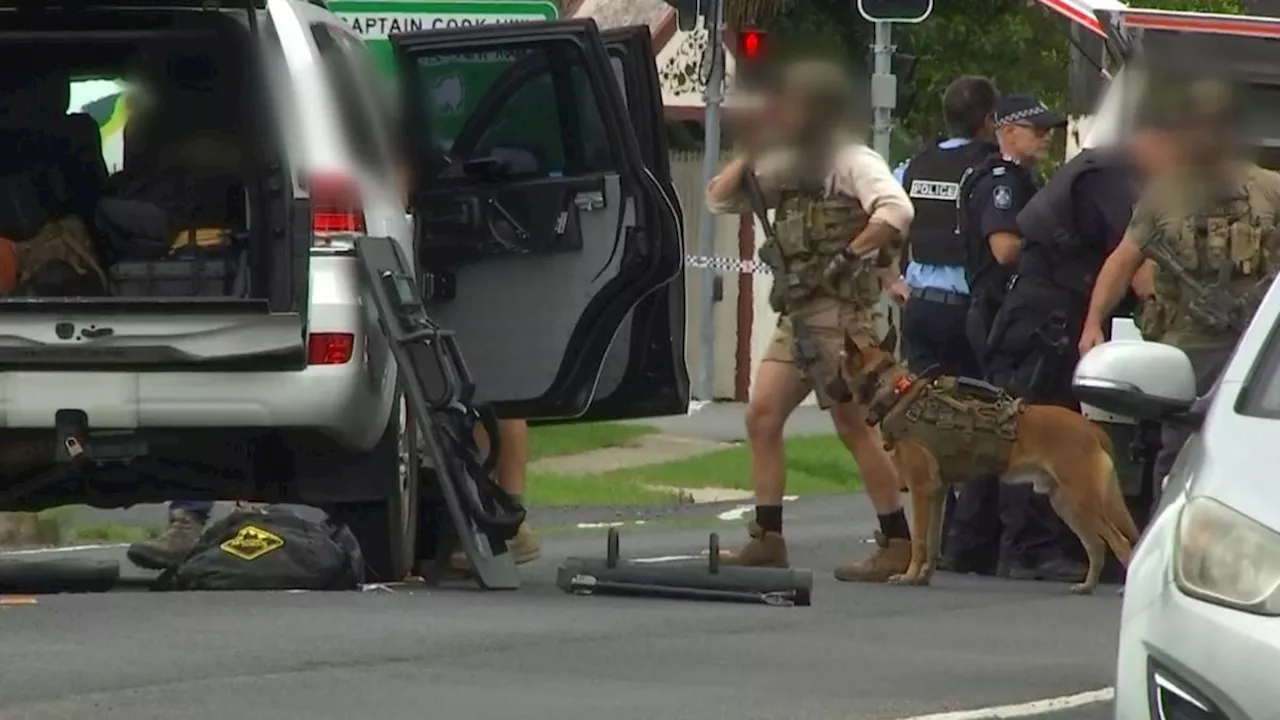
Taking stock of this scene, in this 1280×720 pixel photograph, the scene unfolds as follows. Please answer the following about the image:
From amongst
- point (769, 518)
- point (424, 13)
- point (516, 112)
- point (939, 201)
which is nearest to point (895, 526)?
point (769, 518)

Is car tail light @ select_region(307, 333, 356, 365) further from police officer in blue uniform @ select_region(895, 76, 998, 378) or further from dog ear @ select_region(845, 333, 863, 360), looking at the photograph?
police officer in blue uniform @ select_region(895, 76, 998, 378)

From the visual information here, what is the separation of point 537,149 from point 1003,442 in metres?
1.84

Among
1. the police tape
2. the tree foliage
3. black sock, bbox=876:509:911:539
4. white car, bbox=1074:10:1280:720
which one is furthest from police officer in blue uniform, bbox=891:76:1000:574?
the tree foliage

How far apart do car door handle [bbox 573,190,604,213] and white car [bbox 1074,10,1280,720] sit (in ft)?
14.1

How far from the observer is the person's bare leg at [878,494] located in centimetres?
1054

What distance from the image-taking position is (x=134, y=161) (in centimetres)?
949

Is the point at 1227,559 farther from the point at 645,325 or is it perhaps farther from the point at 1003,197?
the point at 1003,197

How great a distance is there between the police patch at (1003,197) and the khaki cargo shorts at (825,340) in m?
0.71

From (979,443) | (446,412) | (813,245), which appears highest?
(813,245)

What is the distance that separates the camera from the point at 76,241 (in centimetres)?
937

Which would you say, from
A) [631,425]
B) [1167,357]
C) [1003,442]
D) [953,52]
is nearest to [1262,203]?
[1003,442]

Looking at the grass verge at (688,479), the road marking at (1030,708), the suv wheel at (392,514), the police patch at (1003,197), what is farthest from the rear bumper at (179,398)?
the grass verge at (688,479)

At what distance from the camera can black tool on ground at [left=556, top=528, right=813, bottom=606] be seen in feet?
30.5

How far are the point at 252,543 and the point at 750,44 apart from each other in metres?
5.10
